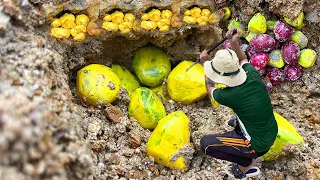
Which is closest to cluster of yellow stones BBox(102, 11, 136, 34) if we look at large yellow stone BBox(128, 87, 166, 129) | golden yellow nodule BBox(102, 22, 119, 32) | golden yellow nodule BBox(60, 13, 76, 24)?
golden yellow nodule BBox(102, 22, 119, 32)

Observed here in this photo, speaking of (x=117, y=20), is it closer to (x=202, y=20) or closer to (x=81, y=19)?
(x=81, y=19)

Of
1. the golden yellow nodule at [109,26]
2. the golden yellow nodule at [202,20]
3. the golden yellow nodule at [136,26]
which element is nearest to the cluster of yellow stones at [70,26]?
the golden yellow nodule at [109,26]

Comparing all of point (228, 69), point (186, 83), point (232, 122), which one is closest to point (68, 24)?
point (186, 83)

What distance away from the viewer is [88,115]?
2881 millimetres

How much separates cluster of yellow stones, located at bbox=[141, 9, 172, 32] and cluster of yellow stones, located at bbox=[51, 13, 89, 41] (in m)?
0.45

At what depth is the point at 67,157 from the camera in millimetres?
1719

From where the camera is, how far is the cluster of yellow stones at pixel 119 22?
289cm

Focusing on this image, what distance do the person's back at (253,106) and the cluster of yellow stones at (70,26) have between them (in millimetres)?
1123

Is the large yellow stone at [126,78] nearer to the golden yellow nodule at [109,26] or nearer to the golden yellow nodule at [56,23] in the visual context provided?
the golden yellow nodule at [109,26]

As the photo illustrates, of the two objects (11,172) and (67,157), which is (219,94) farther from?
(11,172)

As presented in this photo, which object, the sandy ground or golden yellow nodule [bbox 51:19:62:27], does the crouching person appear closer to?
the sandy ground

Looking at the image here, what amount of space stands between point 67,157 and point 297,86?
2147mm

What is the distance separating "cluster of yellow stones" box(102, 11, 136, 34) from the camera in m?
2.89

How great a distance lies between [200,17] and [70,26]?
101 centimetres
